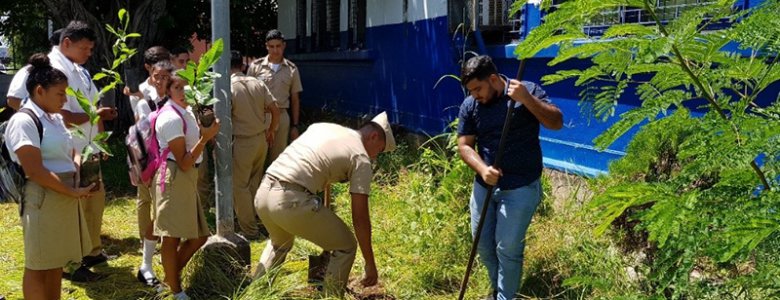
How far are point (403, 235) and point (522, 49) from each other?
3113mm

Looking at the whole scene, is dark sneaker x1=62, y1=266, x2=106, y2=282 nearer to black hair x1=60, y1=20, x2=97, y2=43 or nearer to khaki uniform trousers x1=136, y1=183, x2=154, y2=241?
khaki uniform trousers x1=136, y1=183, x2=154, y2=241

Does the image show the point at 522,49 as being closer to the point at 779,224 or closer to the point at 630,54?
the point at 630,54

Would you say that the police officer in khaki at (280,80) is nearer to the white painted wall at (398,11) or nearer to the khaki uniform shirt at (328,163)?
the white painted wall at (398,11)

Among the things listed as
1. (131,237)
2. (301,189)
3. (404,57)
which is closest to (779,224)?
(301,189)

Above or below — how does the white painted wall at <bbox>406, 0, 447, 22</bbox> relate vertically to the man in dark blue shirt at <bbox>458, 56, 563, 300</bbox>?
above

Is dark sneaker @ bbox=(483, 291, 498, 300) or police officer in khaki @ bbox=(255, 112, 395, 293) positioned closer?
police officer in khaki @ bbox=(255, 112, 395, 293)

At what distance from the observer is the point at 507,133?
3936 mm

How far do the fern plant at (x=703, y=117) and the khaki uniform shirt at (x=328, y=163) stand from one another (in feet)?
5.70

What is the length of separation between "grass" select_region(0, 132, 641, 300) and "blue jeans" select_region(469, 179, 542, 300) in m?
0.34

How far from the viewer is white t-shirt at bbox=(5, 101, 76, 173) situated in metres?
3.85

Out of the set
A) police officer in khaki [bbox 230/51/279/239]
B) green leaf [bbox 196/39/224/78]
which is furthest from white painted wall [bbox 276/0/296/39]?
green leaf [bbox 196/39/224/78]

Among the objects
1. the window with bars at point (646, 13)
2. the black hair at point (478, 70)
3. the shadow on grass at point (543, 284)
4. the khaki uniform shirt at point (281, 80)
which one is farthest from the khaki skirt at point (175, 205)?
the khaki uniform shirt at point (281, 80)

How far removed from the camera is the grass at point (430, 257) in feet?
14.4

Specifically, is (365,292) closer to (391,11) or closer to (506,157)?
(506,157)
